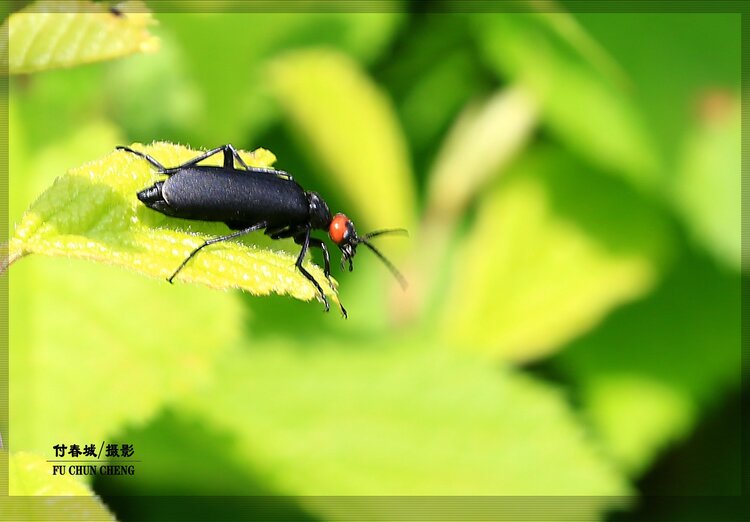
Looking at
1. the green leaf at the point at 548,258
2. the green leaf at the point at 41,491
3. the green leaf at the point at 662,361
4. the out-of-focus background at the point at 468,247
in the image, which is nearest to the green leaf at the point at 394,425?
the out-of-focus background at the point at 468,247

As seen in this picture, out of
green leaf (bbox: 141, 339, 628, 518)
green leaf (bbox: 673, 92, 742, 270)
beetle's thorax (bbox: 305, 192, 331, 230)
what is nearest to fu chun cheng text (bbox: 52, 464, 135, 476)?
green leaf (bbox: 141, 339, 628, 518)

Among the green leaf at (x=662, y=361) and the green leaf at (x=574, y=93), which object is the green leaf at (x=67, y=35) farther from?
the green leaf at (x=662, y=361)

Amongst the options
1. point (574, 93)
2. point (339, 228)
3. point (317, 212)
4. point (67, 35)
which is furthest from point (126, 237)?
point (574, 93)

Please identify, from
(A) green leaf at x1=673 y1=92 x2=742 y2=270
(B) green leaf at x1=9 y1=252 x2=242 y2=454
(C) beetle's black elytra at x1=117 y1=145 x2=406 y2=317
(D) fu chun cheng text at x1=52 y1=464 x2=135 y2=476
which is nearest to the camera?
(C) beetle's black elytra at x1=117 y1=145 x2=406 y2=317

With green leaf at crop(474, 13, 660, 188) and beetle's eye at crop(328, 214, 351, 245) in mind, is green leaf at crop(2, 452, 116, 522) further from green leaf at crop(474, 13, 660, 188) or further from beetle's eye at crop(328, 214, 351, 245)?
green leaf at crop(474, 13, 660, 188)

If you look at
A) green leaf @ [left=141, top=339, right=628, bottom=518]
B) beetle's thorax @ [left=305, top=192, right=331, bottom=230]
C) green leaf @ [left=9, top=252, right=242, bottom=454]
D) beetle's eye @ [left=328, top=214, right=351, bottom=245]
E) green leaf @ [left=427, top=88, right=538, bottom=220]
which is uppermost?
green leaf @ [left=427, top=88, right=538, bottom=220]

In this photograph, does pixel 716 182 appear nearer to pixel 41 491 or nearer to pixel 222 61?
pixel 222 61
